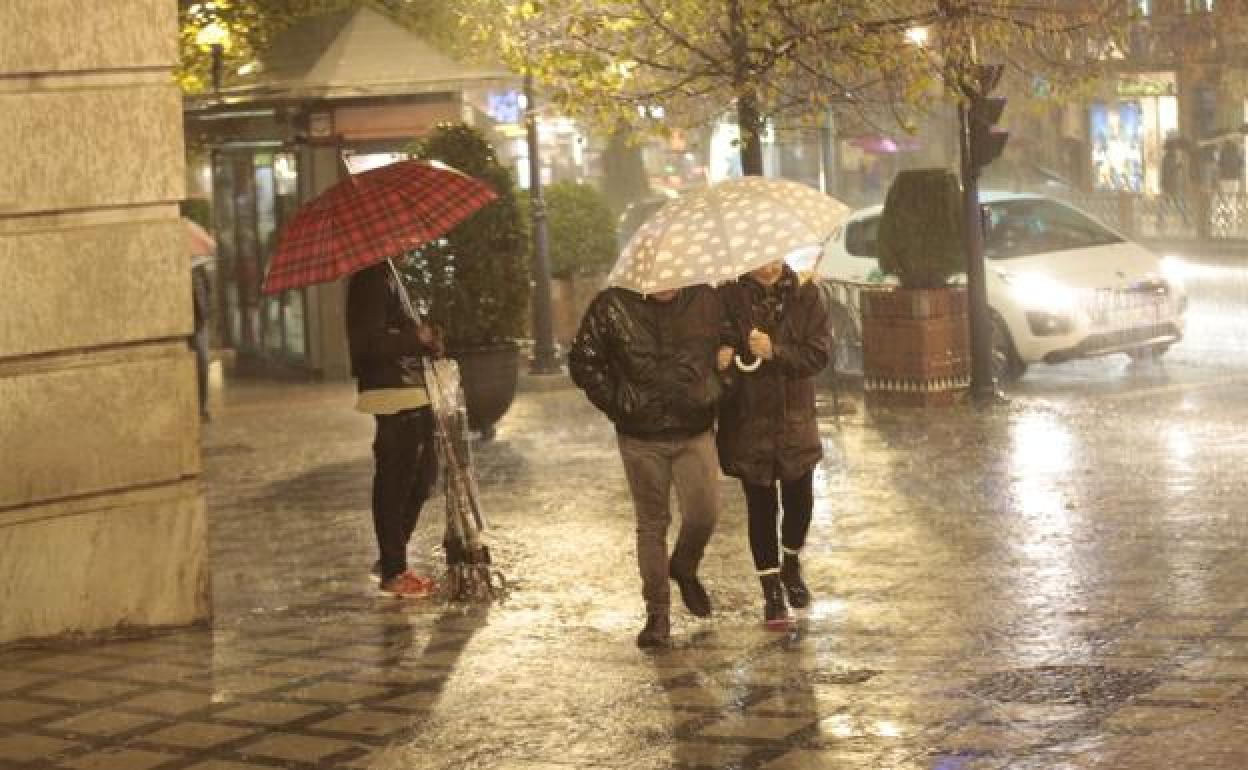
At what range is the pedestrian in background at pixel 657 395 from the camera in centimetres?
891

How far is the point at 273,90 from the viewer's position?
2228 cm

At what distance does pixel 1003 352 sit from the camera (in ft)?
62.5

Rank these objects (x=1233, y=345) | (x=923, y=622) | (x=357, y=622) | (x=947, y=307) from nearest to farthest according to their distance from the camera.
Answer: (x=923, y=622) → (x=357, y=622) → (x=947, y=307) → (x=1233, y=345)

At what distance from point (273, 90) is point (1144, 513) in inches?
495

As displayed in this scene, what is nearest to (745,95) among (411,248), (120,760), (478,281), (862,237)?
(478,281)

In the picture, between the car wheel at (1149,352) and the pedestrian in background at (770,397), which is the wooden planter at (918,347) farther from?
the pedestrian in background at (770,397)

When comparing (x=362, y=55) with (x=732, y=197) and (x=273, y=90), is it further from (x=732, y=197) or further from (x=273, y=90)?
(x=732, y=197)

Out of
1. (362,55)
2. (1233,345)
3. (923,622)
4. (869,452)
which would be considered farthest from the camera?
(362,55)

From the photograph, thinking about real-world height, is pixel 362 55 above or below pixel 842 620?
above

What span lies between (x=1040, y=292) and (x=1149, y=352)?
5.23 ft

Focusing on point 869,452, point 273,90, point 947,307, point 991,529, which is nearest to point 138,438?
point 991,529

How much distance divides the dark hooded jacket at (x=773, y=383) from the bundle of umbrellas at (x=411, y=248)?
1.59 m

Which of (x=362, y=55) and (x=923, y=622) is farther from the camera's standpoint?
(x=362, y=55)

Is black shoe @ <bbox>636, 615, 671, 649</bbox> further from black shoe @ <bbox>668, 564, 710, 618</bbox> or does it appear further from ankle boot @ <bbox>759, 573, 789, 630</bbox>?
ankle boot @ <bbox>759, 573, 789, 630</bbox>
